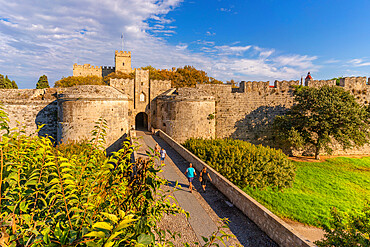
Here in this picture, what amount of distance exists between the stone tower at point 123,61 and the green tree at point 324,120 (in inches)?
1571

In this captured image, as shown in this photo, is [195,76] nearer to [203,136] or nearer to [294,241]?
[203,136]

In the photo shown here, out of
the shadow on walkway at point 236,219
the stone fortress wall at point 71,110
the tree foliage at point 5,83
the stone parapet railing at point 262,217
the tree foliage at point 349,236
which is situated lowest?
the shadow on walkway at point 236,219

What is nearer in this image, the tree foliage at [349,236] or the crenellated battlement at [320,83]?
the tree foliage at [349,236]

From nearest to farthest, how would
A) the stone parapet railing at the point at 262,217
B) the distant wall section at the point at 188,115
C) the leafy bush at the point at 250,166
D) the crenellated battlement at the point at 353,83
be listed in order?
the stone parapet railing at the point at 262,217
the leafy bush at the point at 250,166
the distant wall section at the point at 188,115
the crenellated battlement at the point at 353,83

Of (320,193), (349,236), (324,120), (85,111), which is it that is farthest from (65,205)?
(324,120)

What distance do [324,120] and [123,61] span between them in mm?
44391

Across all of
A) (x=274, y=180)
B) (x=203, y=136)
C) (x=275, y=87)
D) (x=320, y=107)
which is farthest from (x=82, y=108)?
(x=320, y=107)

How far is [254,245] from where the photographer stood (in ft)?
17.8

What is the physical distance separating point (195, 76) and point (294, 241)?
35125 millimetres

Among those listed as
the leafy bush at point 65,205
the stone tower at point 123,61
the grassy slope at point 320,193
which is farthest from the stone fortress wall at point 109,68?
the leafy bush at point 65,205

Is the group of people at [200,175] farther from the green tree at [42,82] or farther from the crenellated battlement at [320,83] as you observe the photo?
the green tree at [42,82]

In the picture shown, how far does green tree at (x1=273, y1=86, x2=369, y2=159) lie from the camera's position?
55.0 feet

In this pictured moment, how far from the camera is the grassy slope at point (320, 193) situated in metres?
9.55

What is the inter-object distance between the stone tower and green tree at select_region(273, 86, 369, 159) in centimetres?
3989
